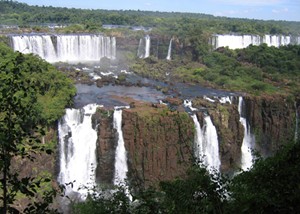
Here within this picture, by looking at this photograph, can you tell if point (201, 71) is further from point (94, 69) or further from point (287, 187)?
point (287, 187)

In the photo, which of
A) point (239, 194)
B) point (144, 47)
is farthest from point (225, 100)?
point (144, 47)

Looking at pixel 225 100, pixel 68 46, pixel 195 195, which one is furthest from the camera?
pixel 68 46

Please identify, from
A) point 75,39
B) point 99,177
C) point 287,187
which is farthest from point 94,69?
point 287,187

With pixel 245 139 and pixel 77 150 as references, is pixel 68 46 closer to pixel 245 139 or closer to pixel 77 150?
pixel 77 150

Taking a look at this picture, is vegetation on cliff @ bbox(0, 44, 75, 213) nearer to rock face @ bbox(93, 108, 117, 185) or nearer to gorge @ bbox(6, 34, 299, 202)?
gorge @ bbox(6, 34, 299, 202)

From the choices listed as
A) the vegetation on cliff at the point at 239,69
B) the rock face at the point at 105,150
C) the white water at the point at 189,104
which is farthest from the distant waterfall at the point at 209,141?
the vegetation on cliff at the point at 239,69
